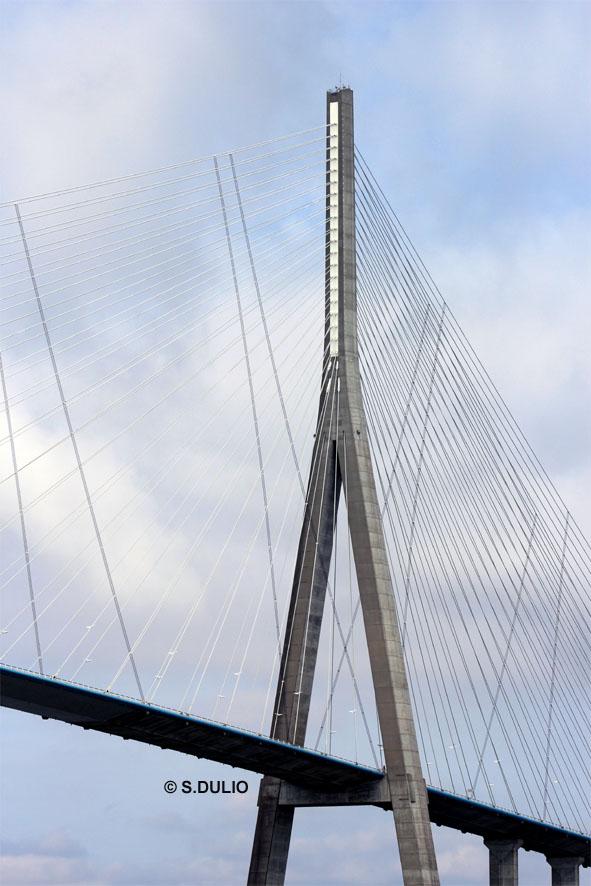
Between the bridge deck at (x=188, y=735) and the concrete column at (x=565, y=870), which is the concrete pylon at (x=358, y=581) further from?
the concrete column at (x=565, y=870)

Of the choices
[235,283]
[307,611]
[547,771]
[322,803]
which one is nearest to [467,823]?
[547,771]

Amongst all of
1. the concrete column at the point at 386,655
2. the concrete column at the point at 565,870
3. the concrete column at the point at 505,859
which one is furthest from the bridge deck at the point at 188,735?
the concrete column at the point at 565,870

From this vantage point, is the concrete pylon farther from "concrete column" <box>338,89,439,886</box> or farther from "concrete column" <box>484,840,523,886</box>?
"concrete column" <box>484,840,523,886</box>

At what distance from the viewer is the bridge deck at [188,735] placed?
43.3m

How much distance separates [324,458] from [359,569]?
4.28m

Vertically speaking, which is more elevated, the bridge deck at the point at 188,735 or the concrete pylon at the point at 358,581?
the concrete pylon at the point at 358,581

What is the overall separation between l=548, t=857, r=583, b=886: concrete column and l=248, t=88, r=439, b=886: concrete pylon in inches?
1003

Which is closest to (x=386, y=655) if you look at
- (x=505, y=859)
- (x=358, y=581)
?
(x=358, y=581)

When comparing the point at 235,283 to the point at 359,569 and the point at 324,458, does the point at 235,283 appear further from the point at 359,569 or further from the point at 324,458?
the point at 359,569

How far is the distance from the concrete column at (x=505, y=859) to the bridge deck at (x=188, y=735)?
965 cm

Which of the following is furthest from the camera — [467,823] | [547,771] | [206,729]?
[467,823]

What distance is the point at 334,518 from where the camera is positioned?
5409cm

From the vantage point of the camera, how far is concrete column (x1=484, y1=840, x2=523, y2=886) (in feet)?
230

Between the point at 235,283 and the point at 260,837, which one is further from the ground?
the point at 235,283
